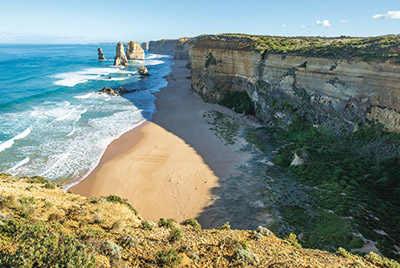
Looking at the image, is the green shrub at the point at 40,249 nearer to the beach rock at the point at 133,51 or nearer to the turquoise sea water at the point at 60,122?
the turquoise sea water at the point at 60,122

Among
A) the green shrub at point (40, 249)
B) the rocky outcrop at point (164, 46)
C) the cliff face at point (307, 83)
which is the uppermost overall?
the rocky outcrop at point (164, 46)

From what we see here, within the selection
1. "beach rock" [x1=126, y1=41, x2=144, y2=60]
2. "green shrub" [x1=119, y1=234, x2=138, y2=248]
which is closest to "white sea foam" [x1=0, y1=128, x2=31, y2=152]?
"green shrub" [x1=119, y1=234, x2=138, y2=248]

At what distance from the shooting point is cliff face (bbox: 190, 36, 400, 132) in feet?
55.6

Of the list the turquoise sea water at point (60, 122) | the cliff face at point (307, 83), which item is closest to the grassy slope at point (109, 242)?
the turquoise sea water at point (60, 122)

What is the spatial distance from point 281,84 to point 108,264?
2303 cm

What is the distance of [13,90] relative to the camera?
128 feet

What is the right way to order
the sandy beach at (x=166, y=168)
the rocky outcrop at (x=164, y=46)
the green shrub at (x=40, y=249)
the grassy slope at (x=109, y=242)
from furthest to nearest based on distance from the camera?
the rocky outcrop at (x=164, y=46)
the sandy beach at (x=166, y=168)
the grassy slope at (x=109, y=242)
the green shrub at (x=40, y=249)

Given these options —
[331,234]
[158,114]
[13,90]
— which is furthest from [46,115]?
[331,234]

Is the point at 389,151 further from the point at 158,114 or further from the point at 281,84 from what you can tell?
the point at 158,114

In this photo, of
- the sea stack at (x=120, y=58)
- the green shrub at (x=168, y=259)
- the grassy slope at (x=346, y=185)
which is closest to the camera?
the green shrub at (x=168, y=259)

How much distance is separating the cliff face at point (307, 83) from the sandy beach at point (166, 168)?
7.40 meters

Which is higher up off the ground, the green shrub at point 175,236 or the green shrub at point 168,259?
the green shrub at point 168,259

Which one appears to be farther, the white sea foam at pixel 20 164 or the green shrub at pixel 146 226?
the white sea foam at pixel 20 164

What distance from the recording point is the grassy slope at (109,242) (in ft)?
18.6
